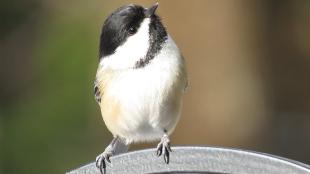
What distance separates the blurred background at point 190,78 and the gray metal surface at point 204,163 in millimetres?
2255

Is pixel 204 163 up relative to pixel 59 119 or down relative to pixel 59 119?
up

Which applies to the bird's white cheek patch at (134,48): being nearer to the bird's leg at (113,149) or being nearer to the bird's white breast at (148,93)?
the bird's white breast at (148,93)

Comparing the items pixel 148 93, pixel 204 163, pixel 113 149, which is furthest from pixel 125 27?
pixel 204 163

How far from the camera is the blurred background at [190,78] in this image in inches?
161

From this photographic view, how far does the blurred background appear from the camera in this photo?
4082 millimetres

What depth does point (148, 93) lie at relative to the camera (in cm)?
216

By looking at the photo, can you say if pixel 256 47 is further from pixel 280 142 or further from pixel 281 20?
pixel 280 142

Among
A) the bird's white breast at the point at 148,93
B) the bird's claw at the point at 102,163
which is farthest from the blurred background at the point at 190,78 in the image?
the bird's claw at the point at 102,163

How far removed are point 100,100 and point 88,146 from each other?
173 centimetres

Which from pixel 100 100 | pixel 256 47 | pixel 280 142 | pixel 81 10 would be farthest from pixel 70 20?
pixel 100 100

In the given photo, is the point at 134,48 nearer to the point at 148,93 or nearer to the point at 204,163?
the point at 148,93

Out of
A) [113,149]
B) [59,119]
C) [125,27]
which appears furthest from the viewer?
[59,119]

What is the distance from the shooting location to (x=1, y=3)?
4.33 meters

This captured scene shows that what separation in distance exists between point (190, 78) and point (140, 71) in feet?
6.67
